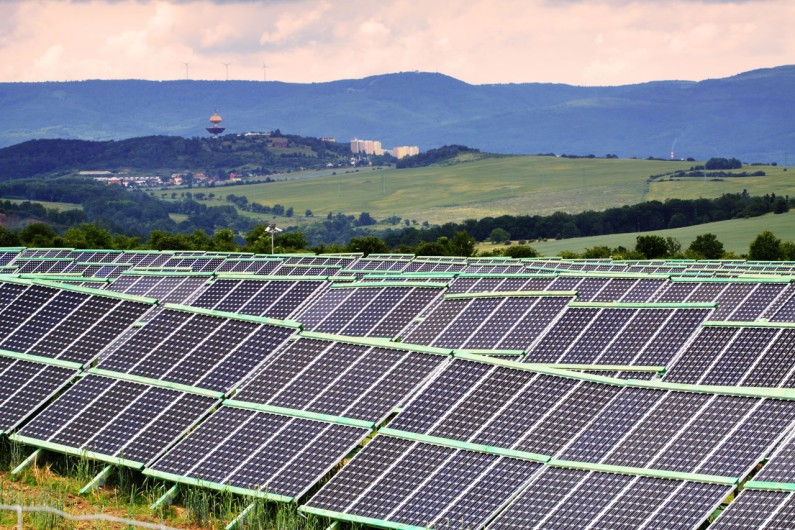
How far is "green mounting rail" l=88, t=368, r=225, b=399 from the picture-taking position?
24.2 m

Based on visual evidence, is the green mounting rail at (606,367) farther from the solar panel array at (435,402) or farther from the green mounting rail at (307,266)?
the green mounting rail at (307,266)

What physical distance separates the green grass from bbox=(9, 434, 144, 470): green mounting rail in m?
128

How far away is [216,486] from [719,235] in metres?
148

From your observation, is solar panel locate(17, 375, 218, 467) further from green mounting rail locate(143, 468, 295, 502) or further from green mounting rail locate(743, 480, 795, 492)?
green mounting rail locate(743, 480, 795, 492)

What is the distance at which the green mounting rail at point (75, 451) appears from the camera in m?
22.8

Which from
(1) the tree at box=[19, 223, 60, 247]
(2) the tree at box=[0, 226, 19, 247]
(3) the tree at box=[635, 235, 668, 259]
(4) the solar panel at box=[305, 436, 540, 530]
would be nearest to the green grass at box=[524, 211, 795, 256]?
(3) the tree at box=[635, 235, 668, 259]

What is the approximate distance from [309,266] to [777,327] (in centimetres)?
2587

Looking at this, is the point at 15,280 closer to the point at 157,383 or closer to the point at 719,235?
the point at 157,383

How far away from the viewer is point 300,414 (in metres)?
22.9

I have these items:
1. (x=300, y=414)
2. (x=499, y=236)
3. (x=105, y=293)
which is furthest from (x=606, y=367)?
(x=499, y=236)

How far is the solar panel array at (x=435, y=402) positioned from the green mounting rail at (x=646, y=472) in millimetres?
33

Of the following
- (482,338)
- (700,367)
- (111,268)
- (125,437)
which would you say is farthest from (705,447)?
(111,268)

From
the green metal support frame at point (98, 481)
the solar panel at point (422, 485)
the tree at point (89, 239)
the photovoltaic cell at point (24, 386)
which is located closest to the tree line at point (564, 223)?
the tree at point (89, 239)

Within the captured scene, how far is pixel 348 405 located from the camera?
75.3ft
